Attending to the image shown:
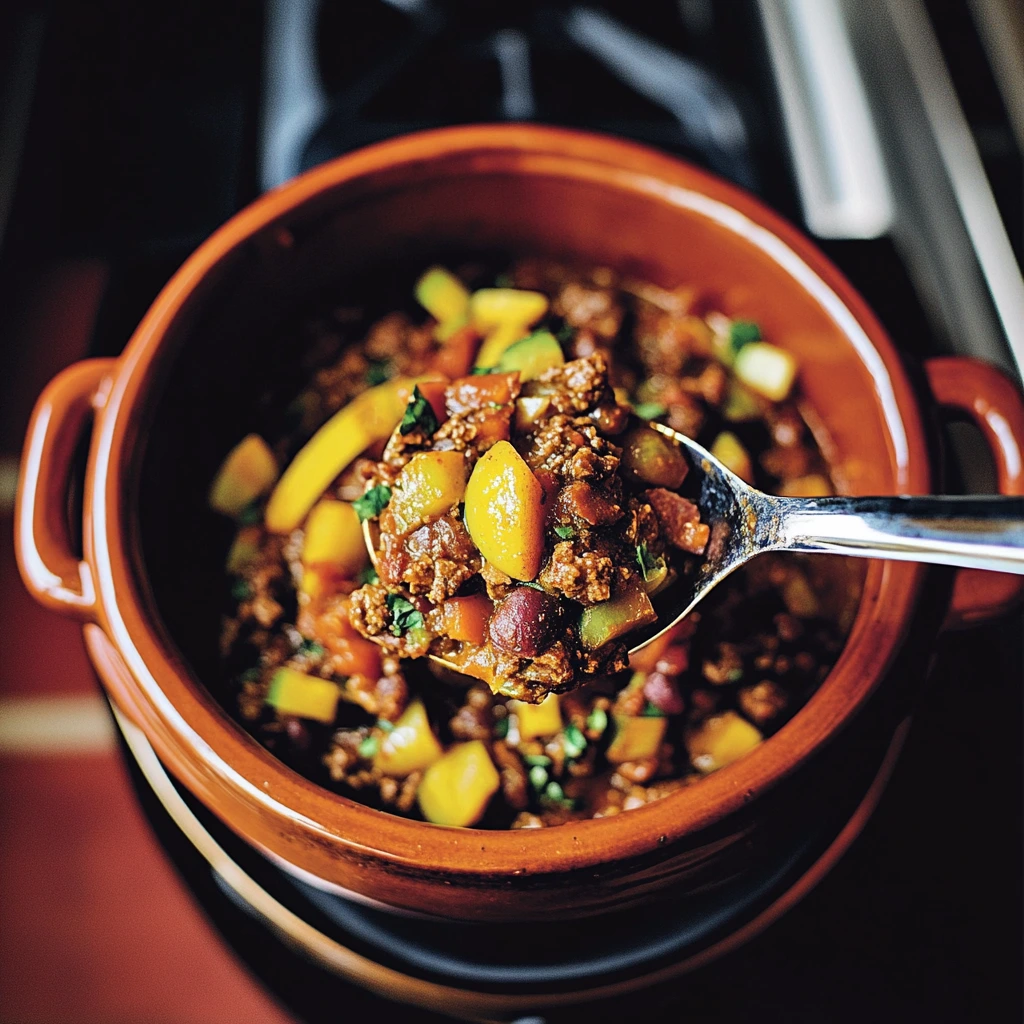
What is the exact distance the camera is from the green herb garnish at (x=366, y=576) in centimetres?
148

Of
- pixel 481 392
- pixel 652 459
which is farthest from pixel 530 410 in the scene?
pixel 652 459

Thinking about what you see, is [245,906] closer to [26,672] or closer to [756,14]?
[26,672]

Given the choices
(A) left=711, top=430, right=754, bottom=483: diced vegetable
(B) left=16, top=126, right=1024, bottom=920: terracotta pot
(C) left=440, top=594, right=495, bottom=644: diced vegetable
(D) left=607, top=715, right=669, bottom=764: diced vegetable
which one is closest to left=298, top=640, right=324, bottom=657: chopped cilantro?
(B) left=16, top=126, right=1024, bottom=920: terracotta pot

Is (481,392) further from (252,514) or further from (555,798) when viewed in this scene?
(555,798)

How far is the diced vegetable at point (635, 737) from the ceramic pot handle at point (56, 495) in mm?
823

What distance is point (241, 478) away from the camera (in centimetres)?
165

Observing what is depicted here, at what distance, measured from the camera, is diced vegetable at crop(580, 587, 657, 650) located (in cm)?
122

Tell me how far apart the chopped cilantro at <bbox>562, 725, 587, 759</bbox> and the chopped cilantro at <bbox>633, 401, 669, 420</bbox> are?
531mm

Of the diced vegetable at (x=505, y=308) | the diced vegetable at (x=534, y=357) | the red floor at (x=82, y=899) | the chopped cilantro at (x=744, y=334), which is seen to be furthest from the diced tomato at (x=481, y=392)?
the red floor at (x=82, y=899)

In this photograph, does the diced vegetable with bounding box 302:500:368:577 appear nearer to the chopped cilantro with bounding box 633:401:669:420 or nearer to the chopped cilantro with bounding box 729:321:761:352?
the chopped cilantro with bounding box 633:401:669:420

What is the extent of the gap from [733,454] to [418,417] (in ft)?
2.00

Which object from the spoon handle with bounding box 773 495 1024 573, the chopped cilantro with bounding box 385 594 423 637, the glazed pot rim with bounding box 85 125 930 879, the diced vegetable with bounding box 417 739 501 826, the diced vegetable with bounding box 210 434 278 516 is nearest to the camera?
the spoon handle with bounding box 773 495 1024 573

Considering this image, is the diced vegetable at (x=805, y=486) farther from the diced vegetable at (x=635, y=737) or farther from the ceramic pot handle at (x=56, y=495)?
the ceramic pot handle at (x=56, y=495)

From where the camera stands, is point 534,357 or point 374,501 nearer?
point 374,501
